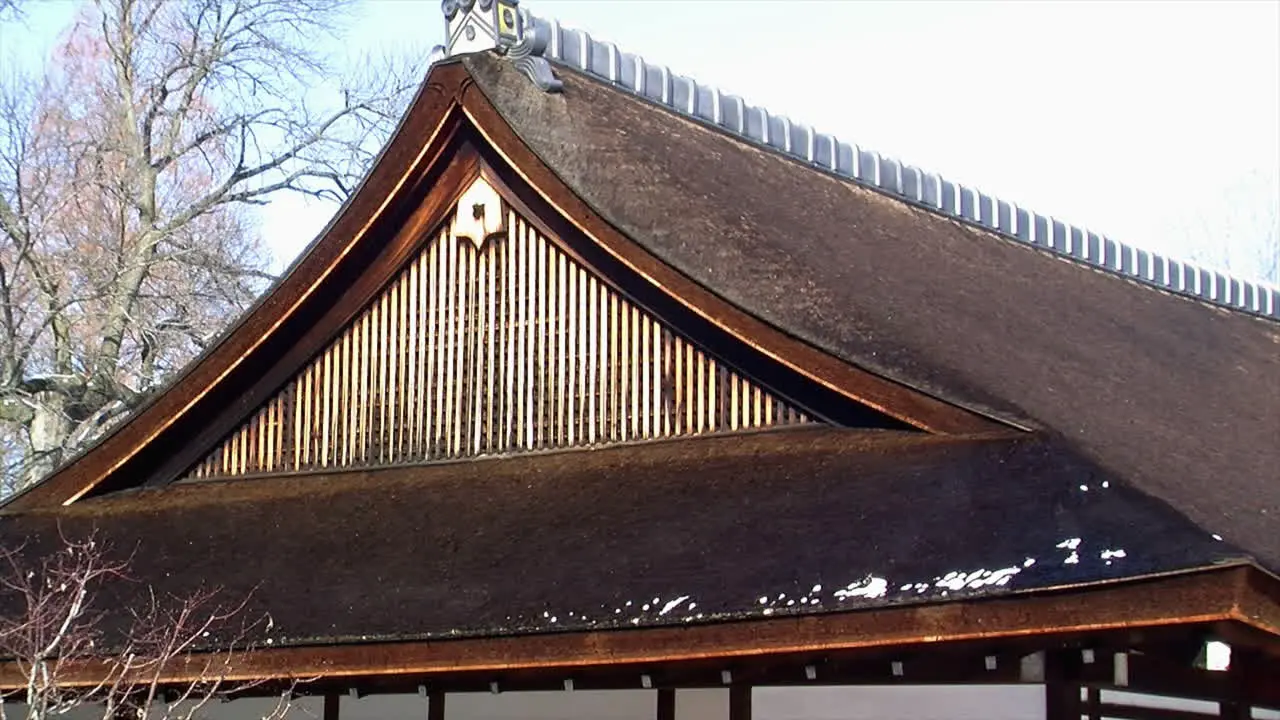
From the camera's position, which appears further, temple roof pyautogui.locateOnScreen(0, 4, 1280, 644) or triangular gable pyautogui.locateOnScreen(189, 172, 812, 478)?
triangular gable pyautogui.locateOnScreen(189, 172, 812, 478)

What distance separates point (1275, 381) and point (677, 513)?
7.44 metres

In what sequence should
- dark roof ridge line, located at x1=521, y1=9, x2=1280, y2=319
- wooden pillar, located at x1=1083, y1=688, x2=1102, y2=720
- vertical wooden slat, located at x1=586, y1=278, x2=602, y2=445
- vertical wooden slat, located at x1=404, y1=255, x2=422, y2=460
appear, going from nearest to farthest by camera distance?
wooden pillar, located at x1=1083, y1=688, x2=1102, y2=720, vertical wooden slat, located at x1=586, y1=278, x2=602, y2=445, vertical wooden slat, located at x1=404, y1=255, x2=422, y2=460, dark roof ridge line, located at x1=521, y1=9, x2=1280, y2=319

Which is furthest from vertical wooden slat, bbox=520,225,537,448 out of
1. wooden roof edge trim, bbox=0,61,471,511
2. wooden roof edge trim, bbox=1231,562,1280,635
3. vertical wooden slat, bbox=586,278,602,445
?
wooden roof edge trim, bbox=1231,562,1280,635

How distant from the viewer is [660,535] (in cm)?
921

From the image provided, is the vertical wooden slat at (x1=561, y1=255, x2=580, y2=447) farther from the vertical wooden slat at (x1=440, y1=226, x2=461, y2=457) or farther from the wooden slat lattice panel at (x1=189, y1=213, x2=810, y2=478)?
the vertical wooden slat at (x1=440, y1=226, x2=461, y2=457)

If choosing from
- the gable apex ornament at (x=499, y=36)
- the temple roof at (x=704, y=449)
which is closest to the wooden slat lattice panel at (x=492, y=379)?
the temple roof at (x=704, y=449)

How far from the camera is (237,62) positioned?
2595cm

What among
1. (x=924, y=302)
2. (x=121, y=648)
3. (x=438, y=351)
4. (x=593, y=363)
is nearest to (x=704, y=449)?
(x=593, y=363)

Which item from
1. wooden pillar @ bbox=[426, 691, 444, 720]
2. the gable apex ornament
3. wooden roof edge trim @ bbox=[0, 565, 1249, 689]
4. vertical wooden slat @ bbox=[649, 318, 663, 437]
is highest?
the gable apex ornament

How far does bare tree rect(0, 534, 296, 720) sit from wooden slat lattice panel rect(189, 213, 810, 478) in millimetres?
1787

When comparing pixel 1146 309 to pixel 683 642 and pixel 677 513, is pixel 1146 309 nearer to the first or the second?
pixel 677 513

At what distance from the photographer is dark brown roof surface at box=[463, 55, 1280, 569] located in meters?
9.70

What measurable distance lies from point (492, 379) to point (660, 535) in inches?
99.9

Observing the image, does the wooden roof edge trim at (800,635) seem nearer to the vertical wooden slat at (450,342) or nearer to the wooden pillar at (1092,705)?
the wooden pillar at (1092,705)
